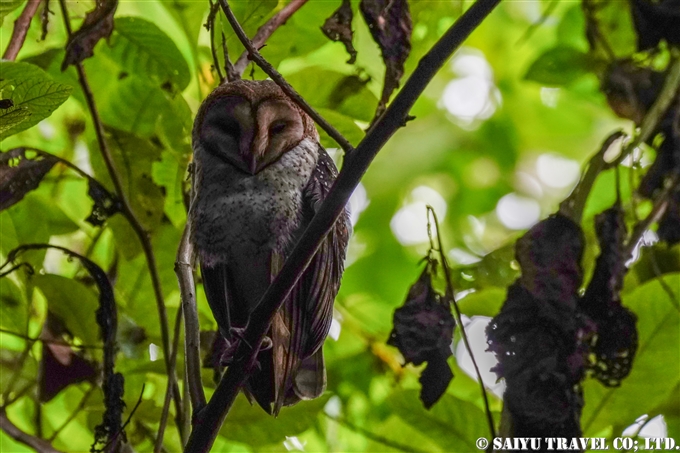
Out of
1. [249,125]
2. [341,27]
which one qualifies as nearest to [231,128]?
[249,125]

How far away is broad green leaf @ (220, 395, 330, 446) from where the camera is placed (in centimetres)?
182

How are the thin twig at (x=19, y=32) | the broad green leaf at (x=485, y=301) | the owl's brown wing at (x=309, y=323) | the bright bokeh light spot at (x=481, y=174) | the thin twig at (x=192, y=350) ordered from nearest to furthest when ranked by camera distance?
the thin twig at (x=192, y=350) < the owl's brown wing at (x=309, y=323) < the thin twig at (x=19, y=32) < the broad green leaf at (x=485, y=301) < the bright bokeh light spot at (x=481, y=174)

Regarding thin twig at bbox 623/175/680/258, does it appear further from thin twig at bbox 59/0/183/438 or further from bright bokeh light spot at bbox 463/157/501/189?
bright bokeh light spot at bbox 463/157/501/189

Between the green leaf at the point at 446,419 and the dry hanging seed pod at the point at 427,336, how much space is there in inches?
11.6

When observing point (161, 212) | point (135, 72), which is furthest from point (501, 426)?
point (135, 72)

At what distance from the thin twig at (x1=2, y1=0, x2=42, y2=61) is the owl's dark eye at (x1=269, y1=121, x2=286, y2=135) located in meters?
0.63

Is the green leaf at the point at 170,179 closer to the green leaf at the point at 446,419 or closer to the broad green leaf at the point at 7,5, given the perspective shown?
the broad green leaf at the point at 7,5

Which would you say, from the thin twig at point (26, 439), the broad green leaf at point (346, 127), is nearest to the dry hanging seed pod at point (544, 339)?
the broad green leaf at point (346, 127)

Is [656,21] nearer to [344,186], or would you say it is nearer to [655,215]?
[655,215]

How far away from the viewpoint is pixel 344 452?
2.34m

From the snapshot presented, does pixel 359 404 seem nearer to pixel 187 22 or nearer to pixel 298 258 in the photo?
pixel 187 22

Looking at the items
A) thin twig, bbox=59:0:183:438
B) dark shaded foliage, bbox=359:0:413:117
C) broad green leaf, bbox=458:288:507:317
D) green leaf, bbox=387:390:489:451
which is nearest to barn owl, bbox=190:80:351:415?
thin twig, bbox=59:0:183:438

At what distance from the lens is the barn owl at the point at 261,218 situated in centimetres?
157

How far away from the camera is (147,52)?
1.96 m
